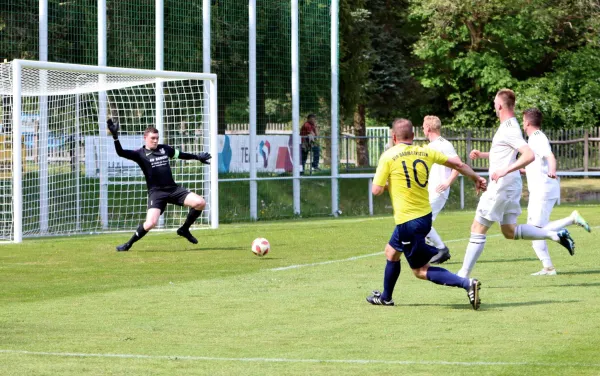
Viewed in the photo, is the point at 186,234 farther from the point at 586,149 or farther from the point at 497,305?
the point at 586,149

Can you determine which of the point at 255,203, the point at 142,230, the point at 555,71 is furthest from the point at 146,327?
the point at 555,71

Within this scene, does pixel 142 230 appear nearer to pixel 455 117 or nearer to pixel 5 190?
pixel 5 190

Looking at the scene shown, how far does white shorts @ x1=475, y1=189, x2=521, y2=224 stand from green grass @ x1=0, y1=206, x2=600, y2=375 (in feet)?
2.59

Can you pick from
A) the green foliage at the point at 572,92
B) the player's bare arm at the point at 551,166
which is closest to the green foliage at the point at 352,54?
the green foliage at the point at 572,92

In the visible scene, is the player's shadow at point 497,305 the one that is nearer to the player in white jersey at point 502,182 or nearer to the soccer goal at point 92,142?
the player in white jersey at point 502,182

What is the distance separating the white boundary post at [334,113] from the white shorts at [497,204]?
15822 mm

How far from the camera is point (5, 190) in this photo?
66.0ft

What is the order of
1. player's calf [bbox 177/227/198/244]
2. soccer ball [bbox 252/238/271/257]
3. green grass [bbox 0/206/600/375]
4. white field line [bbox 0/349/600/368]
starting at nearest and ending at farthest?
1. white field line [bbox 0/349/600/368]
2. green grass [bbox 0/206/600/375]
3. soccer ball [bbox 252/238/271/257]
4. player's calf [bbox 177/227/198/244]

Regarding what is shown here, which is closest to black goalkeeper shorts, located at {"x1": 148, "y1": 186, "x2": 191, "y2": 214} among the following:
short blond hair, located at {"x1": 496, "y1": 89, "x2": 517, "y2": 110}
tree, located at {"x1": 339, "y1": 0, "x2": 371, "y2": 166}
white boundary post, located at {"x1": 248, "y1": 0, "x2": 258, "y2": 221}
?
short blond hair, located at {"x1": 496, "y1": 89, "x2": 517, "y2": 110}

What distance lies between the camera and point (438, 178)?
1436cm

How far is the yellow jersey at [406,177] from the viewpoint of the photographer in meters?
9.95

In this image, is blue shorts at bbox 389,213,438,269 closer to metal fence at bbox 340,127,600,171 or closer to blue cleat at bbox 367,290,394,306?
blue cleat at bbox 367,290,394,306

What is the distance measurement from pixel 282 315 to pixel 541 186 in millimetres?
4633

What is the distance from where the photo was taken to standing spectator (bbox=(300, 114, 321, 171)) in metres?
27.5
